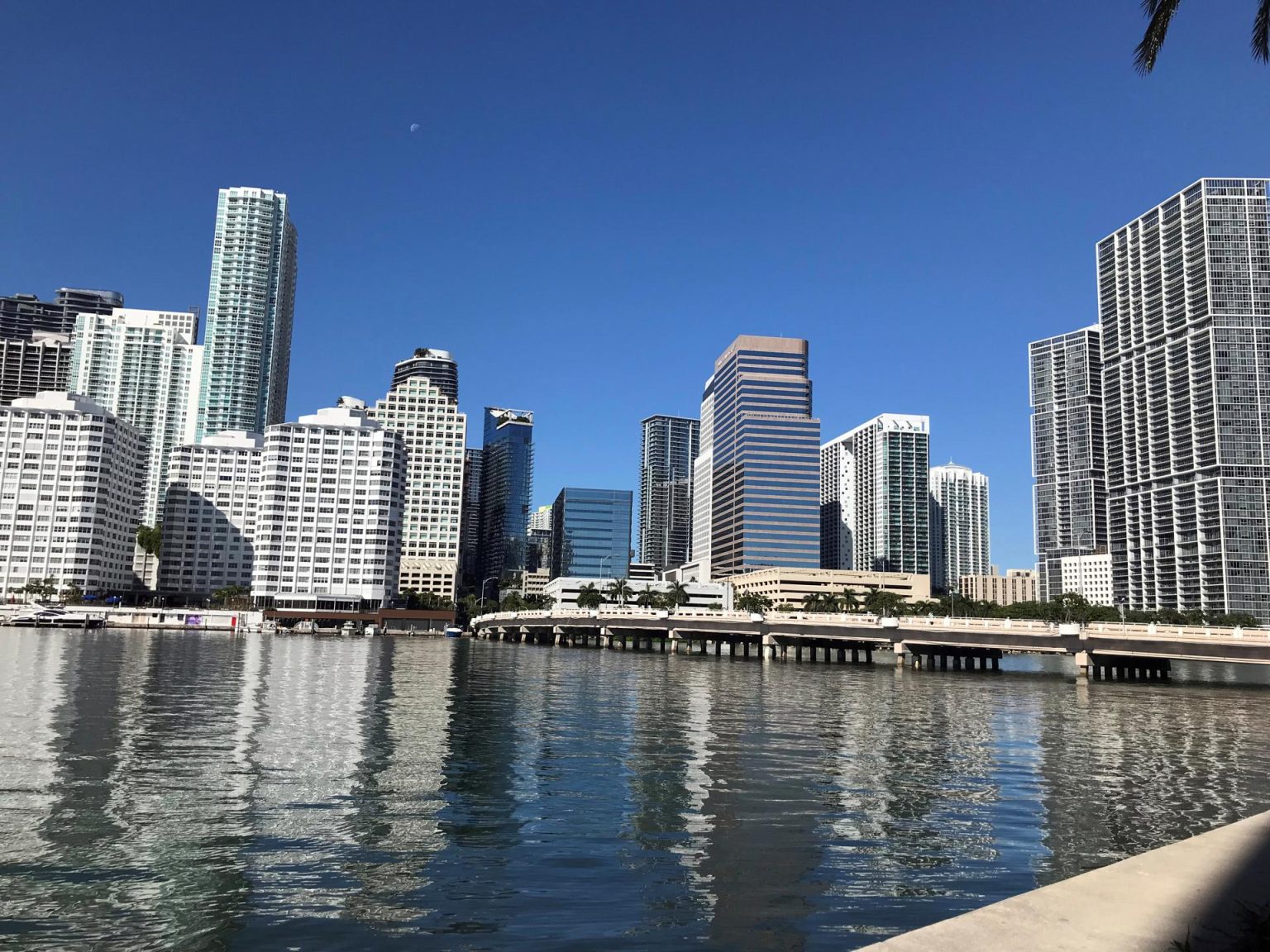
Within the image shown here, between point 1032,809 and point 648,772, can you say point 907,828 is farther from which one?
point 648,772

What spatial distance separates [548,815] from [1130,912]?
1810 centimetres

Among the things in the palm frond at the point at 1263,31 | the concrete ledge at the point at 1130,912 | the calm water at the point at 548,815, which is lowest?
the calm water at the point at 548,815

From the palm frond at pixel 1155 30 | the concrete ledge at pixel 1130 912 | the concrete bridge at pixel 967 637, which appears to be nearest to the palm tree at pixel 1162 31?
the palm frond at pixel 1155 30

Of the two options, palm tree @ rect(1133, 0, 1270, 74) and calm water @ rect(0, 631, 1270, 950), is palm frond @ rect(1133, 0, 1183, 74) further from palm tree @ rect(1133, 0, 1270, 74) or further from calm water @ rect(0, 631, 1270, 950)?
calm water @ rect(0, 631, 1270, 950)

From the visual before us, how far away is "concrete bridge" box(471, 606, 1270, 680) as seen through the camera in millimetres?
98375

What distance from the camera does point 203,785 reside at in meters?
28.6

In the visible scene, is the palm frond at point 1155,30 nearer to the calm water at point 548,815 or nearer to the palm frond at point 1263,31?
the palm frond at point 1263,31

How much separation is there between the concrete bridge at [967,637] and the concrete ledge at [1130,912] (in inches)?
3757

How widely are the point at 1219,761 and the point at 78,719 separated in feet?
166

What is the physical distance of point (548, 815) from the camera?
86.2 ft

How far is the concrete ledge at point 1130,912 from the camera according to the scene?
951 cm

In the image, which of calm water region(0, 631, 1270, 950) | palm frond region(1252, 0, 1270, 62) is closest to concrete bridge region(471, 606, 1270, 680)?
calm water region(0, 631, 1270, 950)

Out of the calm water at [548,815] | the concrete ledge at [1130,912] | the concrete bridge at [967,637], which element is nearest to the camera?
the concrete ledge at [1130,912]

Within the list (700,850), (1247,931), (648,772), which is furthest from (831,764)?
(1247,931)
